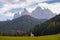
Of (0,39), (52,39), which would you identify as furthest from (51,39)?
(0,39)

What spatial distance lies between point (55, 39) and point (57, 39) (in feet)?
2.86

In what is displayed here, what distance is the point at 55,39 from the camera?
53.5m

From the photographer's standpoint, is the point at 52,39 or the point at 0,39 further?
the point at 52,39

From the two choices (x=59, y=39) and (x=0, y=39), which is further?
(x=59, y=39)

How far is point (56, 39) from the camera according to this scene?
2117 inches

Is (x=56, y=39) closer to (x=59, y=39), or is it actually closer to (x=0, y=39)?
(x=59, y=39)

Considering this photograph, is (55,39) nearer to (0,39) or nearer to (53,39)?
(53,39)

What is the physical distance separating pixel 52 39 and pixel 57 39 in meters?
2.38

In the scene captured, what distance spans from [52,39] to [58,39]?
8.89 feet

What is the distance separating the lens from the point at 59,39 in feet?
177

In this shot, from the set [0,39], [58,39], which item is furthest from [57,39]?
[0,39]

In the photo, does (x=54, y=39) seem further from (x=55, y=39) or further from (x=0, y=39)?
(x=0, y=39)

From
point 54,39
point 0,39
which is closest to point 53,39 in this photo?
point 54,39

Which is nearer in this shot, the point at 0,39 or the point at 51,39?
the point at 0,39
